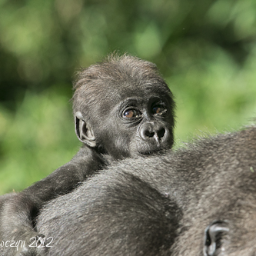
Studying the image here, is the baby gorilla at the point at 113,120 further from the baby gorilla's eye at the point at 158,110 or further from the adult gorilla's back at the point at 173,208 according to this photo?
the adult gorilla's back at the point at 173,208

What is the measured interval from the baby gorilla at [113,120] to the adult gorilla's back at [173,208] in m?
0.99

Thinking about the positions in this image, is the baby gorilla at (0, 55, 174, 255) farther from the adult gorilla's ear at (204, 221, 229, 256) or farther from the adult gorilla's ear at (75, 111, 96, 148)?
the adult gorilla's ear at (204, 221, 229, 256)

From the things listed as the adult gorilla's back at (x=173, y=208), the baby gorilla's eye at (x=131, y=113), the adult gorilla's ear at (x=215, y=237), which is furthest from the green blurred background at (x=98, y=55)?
the adult gorilla's ear at (x=215, y=237)

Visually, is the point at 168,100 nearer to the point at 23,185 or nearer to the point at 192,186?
the point at 192,186

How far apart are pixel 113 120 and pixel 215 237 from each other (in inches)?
75.8

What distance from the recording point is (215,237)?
196 centimetres

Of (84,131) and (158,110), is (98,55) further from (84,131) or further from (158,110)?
(158,110)

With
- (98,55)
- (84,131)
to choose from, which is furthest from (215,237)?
(98,55)

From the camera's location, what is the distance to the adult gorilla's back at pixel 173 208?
1.98 meters

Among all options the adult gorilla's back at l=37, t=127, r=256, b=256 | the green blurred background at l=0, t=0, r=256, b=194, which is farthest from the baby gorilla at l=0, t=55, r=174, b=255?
the green blurred background at l=0, t=0, r=256, b=194

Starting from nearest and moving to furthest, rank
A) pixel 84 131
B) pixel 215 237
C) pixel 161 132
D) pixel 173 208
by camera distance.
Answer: pixel 215 237, pixel 173 208, pixel 161 132, pixel 84 131

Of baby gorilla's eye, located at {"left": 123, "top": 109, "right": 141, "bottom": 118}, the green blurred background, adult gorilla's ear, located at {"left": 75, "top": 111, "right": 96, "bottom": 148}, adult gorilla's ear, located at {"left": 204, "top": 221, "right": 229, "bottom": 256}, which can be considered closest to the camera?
adult gorilla's ear, located at {"left": 204, "top": 221, "right": 229, "bottom": 256}

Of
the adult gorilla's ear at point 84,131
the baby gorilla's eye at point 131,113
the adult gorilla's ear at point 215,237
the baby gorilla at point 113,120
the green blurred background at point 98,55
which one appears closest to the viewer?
the adult gorilla's ear at point 215,237

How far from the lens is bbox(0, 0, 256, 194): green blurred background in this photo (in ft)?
21.7
